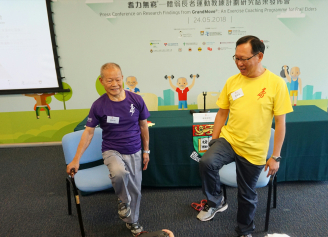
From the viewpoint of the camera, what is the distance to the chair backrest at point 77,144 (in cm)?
185

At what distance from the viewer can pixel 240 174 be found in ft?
5.33

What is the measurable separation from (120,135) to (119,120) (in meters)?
0.12

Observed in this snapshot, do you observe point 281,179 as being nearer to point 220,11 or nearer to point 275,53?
point 275,53

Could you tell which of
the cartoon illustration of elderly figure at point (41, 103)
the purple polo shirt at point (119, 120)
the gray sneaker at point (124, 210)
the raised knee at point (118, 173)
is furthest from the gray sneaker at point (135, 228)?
the cartoon illustration of elderly figure at point (41, 103)

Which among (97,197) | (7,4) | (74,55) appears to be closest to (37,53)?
(74,55)

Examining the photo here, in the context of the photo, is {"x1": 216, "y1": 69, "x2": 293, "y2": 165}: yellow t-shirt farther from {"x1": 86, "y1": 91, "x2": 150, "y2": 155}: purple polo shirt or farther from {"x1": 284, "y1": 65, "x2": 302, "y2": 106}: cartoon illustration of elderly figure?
{"x1": 284, "y1": 65, "x2": 302, "y2": 106}: cartoon illustration of elderly figure

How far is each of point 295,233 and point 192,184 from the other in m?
0.95

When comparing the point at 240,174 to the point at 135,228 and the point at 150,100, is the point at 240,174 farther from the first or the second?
the point at 150,100

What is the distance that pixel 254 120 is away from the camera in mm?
1472

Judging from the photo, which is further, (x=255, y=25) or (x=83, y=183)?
(x=255, y=25)

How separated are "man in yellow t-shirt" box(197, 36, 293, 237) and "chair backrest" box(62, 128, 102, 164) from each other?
95 cm

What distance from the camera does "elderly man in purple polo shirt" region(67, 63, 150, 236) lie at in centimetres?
160

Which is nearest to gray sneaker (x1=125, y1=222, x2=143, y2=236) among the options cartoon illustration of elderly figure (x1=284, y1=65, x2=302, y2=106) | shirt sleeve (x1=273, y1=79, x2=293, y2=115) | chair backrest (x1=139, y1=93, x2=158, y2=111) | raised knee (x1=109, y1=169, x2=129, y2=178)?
raised knee (x1=109, y1=169, x2=129, y2=178)

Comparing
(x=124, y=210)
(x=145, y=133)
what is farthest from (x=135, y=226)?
(x=145, y=133)
